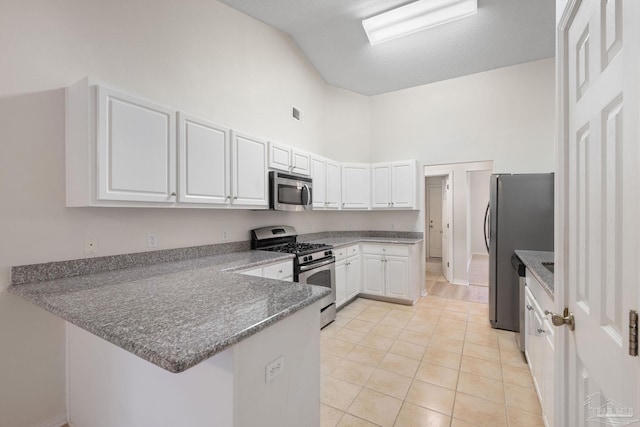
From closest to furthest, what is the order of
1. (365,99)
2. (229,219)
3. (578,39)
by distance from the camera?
(578,39) → (229,219) → (365,99)

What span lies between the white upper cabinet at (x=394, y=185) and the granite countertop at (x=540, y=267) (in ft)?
6.27

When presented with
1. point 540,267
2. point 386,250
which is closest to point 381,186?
point 386,250

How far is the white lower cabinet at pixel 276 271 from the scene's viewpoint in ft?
8.15

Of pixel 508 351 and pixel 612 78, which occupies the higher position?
pixel 612 78

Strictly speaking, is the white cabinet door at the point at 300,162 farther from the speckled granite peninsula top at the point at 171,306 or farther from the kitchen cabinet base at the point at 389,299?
the kitchen cabinet base at the point at 389,299

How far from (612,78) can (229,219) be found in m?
2.94

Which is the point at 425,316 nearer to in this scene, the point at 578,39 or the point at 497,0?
the point at 578,39

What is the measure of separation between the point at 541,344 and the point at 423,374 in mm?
931

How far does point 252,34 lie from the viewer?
328 centimetres

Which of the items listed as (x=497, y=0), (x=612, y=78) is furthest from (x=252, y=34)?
(x=612, y=78)

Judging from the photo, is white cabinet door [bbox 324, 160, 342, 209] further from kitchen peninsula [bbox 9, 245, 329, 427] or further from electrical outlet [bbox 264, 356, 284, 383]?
electrical outlet [bbox 264, 356, 284, 383]

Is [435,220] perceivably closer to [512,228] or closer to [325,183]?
[512,228]

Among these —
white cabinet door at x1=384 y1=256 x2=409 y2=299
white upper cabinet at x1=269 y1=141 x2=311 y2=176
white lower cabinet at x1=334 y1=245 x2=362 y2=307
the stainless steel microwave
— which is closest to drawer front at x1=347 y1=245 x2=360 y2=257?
white lower cabinet at x1=334 y1=245 x2=362 y2=307

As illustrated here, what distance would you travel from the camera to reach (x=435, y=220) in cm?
741
